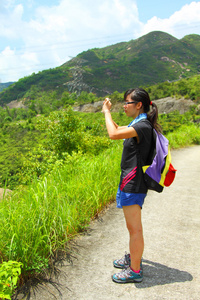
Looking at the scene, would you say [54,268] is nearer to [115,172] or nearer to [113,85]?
[115,172]

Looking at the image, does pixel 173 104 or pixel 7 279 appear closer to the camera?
pixel 7 279

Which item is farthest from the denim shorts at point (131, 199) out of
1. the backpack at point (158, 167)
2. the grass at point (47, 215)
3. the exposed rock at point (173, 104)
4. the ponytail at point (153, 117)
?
the exposed rock at point (173, 104)

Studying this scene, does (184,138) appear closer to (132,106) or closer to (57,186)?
(57,186)

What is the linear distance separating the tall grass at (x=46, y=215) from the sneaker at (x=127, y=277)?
1.92ft

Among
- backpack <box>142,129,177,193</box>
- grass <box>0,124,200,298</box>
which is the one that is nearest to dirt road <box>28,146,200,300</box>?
grass <box>0,124,200,298</box>

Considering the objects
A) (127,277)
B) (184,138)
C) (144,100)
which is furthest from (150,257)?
(184,138)

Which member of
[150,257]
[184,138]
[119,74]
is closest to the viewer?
[150,257]

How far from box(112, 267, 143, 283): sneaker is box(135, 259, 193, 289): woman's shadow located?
5cm

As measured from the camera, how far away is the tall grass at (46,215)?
213cm

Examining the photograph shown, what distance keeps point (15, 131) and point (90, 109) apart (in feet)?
65.0

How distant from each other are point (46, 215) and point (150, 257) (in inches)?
40.7

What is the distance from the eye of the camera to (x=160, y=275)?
7.09ft

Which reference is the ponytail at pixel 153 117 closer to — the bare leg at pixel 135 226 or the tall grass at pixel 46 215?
the bare leg at pixel 135 226

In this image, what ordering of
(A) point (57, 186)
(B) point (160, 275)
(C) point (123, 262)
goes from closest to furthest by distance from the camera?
(B) point (160, 275)
(C) point (123, 262)
(A) point (57, 186)
